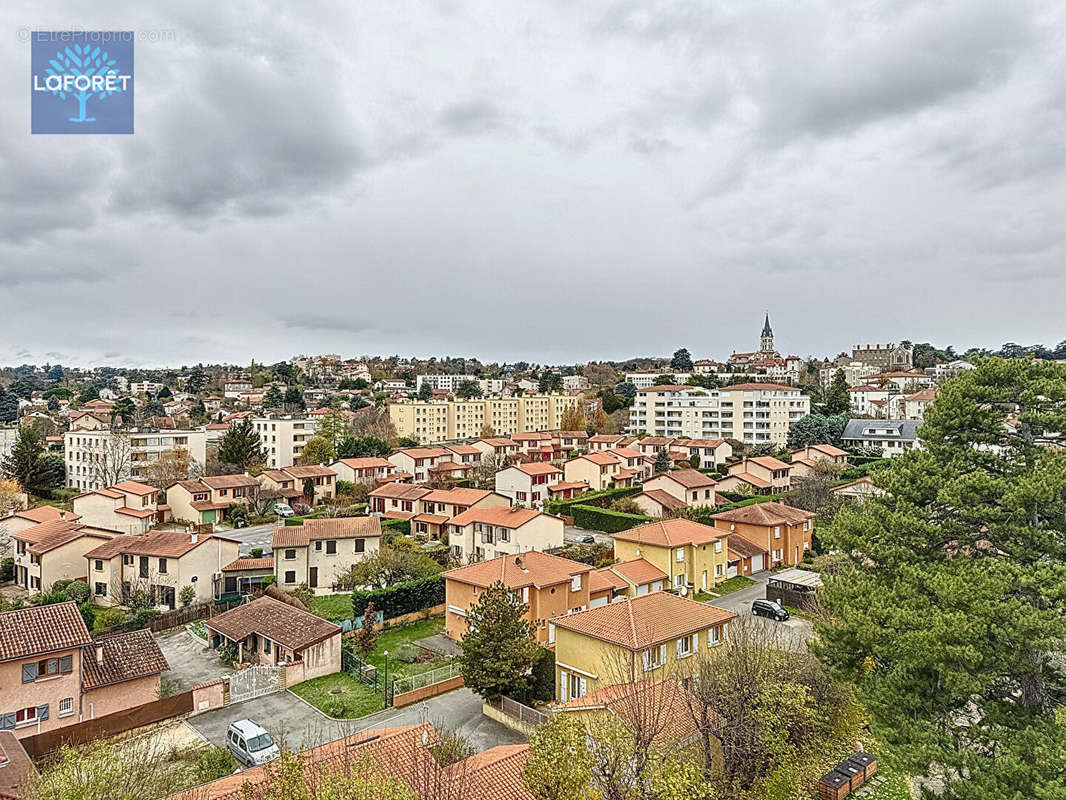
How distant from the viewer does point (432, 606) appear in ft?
104

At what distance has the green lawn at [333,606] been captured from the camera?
103ft

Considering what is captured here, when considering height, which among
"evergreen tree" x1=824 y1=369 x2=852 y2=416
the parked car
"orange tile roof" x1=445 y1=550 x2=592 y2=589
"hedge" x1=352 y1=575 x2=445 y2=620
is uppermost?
"evergreen tree" x1=824 y1=369 x2=852 y2=416

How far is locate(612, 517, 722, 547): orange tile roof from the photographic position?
33562mm

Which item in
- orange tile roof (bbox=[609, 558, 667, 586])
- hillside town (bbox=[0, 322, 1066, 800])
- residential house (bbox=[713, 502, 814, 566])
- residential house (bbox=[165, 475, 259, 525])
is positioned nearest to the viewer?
hillside town (bbox=[0, 322, 1066, 800])

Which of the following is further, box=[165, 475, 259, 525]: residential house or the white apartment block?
the white apartment block

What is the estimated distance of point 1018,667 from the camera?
12.6m

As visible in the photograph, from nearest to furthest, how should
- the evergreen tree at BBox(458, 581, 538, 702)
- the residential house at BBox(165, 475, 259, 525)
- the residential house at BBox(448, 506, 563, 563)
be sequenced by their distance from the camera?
the evergreen tree at BBox(458, 581, 538, 702)
the residential house at BBox(448, 506, 563, 563)
the residential house at BBox(165, 475, 259, 525)

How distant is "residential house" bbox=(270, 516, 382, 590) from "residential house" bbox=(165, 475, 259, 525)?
17.7 metres

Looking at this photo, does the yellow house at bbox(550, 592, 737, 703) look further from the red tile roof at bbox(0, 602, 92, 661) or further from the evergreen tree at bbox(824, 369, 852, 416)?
the evergreen tree at bbox(824, 369, 852, 416)

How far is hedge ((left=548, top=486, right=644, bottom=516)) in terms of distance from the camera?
51188mm

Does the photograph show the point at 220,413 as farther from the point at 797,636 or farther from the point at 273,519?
the point at 797,636

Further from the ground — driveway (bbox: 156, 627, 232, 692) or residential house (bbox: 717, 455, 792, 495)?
residential house (bbox: 717, 455, 792, 495)

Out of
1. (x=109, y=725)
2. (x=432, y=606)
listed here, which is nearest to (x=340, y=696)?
(x=109, y=725)

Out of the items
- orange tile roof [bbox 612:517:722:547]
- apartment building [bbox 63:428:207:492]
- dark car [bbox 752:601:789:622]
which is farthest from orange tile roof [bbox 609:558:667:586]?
apartment building [bbox 63:428:207:492]
